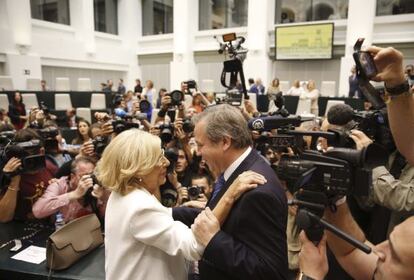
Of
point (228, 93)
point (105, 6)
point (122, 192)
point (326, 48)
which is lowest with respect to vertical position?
point (122, 192)

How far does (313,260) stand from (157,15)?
16.8 metres

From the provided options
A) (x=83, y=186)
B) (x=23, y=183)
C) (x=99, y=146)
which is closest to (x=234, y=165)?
(x=83, y=186)

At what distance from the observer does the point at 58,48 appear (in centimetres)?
1302

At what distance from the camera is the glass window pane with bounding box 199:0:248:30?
14258 millimetres

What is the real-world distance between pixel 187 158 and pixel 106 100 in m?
8.20

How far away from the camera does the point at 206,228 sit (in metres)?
1.23

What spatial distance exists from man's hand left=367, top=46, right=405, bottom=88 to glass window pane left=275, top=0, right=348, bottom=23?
12.2 m

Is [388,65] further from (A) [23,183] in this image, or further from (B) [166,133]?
(A) [23,183]

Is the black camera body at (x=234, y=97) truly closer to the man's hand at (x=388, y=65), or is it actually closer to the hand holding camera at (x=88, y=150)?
the hand holding camera at (x=88, y=150)

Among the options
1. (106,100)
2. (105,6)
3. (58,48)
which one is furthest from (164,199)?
(105,6)

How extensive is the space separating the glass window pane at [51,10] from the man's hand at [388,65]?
1417 cm

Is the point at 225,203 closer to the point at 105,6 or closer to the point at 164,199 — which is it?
the point at 164,199

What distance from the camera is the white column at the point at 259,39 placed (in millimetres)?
12180

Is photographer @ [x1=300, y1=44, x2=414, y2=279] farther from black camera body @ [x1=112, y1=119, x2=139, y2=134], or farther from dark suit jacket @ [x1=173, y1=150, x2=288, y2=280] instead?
black camera body @ [x1=112, y1=119, x2=139, y2=134]
